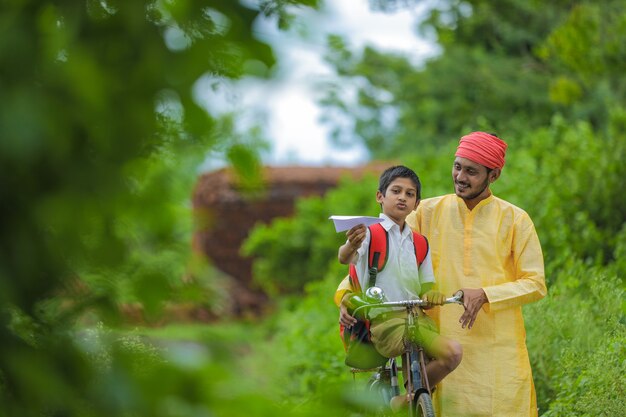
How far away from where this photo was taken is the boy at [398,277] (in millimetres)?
5277

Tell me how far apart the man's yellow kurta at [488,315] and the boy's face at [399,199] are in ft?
1.04

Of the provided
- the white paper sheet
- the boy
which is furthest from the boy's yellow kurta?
the white paper sheet

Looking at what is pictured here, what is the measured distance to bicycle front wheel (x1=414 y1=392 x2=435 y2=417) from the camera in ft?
16.7

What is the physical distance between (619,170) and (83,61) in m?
10.5

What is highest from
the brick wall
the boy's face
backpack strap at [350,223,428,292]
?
the brick wall

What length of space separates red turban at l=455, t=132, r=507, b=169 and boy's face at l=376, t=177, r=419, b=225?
11.7 inches

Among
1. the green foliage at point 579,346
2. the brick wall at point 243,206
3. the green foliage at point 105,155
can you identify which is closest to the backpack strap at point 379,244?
the green foliage at point 579,346

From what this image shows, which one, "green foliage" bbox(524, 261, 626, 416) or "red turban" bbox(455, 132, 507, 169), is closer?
"red turban" bbox(455, 132, 507, 169)

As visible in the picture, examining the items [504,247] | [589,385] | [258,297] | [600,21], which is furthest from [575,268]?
[258,297]

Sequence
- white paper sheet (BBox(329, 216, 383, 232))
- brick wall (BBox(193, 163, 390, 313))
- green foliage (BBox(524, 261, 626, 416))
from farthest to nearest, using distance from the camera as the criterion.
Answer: brick wall (BBox(193, 163, 390, 313)) → green foliage (BBox(524, 261, 626, 416)) → white paper sheet (BBox(329, 216, 383, 232))

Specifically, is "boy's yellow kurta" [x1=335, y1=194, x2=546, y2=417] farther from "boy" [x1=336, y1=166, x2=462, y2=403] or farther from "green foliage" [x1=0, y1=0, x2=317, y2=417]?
"green foliage" [x1=0, y1=0, x2=317, y2=417]

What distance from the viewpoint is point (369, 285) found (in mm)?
5289

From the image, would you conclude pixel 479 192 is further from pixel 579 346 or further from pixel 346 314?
pixel 579 346

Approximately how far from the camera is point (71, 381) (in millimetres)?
1997
